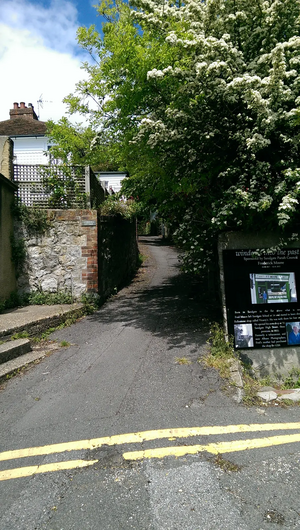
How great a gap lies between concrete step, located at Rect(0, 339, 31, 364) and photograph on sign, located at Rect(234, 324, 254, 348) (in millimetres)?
3526

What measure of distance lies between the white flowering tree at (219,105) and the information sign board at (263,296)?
0.53 metres

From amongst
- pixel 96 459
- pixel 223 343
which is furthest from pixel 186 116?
pixel 96 459

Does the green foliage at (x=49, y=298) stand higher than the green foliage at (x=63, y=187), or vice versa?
the green foliage at (x=63, y=187)

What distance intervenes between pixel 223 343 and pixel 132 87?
478cm

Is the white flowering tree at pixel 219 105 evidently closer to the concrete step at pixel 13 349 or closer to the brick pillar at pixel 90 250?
the brick pillar at pixel 90 250

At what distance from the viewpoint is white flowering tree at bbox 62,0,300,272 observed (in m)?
4.79

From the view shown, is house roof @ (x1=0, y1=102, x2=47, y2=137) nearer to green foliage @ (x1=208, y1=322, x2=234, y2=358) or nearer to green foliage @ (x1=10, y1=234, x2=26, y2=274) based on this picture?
green foliage @ (x1=10, y1=234, x2=26, y2=274)

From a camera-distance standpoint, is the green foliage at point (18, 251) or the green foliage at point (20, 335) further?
the green foliage at point (18, 251)

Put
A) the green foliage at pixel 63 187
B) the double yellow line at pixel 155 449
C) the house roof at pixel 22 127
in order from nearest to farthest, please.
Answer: the double yellow line at pixel 155 449, the green foliage at pixel 63 187, the house roof at pixel 22 127

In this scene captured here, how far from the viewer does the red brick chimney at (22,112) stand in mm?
28172

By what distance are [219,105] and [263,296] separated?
3.05m

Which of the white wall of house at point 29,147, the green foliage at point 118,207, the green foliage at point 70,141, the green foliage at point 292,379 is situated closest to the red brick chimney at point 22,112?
the white wall of house at point 29,147

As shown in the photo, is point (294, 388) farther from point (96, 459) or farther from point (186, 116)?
point (186, 116)

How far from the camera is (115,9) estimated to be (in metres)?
10.7
